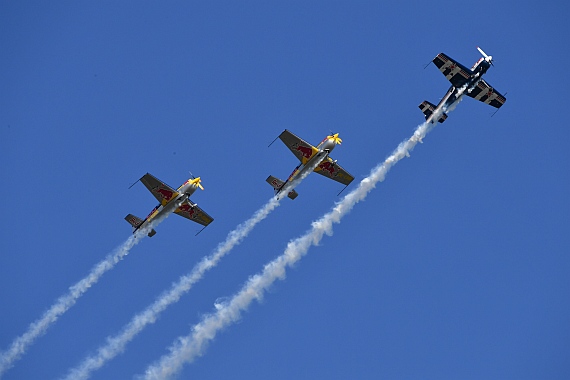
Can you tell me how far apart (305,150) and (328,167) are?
4234mm

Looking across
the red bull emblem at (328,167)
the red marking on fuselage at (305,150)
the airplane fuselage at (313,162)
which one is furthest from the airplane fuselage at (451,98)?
the red marking on fuselage at (305,150)

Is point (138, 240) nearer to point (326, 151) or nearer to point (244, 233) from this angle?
point (244, 233)

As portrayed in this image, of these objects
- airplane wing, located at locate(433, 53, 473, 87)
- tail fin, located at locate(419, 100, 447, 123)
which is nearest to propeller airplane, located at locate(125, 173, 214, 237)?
tail fin, located at locate(419, 100, 447, 123)

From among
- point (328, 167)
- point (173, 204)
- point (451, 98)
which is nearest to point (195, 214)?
point (173, 204)

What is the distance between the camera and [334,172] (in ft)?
221

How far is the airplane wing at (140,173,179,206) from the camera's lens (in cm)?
6322

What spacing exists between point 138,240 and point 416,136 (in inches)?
928

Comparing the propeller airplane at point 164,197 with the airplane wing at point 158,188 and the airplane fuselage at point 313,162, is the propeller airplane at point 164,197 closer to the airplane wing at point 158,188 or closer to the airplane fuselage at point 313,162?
the airplane wing at point 158,188

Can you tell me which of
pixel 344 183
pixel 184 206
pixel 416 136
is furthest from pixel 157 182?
Answer: pixel 416 136

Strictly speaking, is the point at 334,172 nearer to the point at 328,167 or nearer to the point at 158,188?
the point at 328,167

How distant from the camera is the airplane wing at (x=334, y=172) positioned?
66688 mm

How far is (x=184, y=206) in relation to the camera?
2603 inches

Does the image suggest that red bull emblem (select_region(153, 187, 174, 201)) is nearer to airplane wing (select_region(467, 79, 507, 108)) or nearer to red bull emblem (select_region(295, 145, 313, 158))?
red bull emblem (select_region(295, 145, 313, 158))

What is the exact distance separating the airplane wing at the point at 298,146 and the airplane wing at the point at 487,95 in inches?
596
